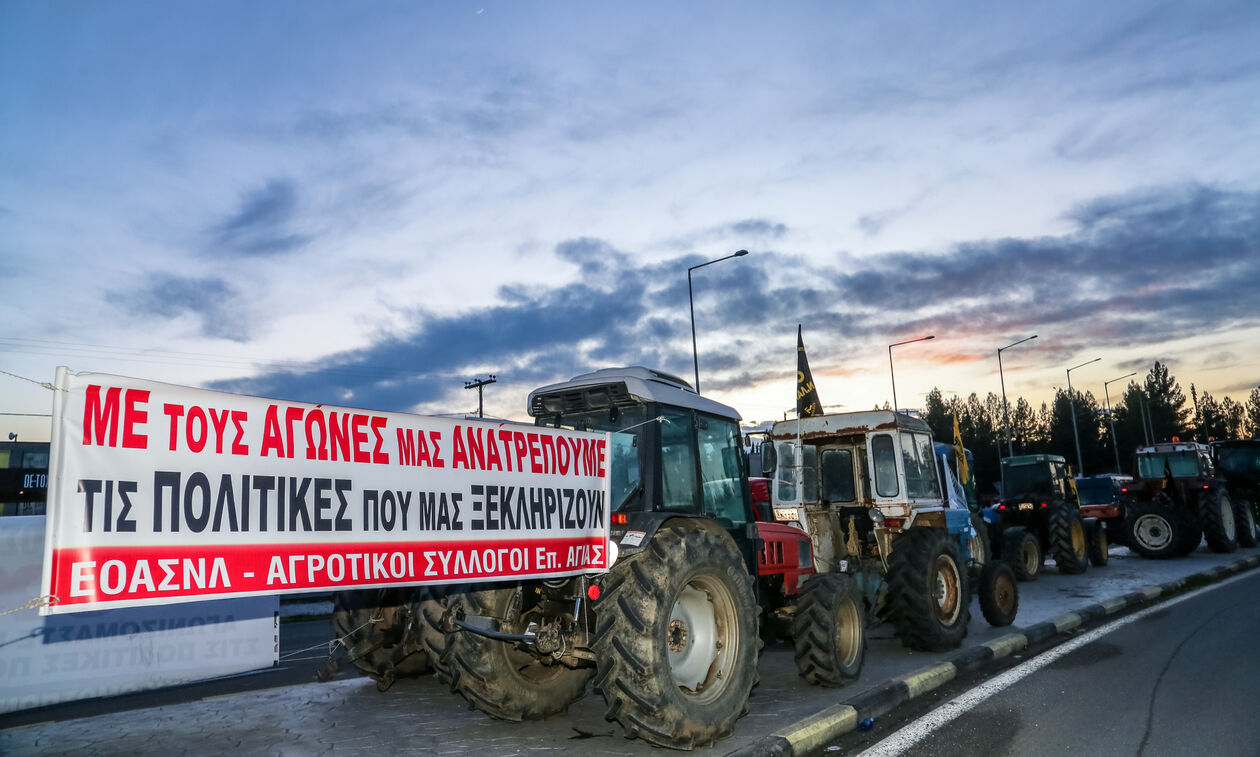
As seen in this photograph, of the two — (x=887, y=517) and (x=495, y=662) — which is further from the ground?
(x=887, y=517)

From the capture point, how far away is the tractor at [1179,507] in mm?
20281

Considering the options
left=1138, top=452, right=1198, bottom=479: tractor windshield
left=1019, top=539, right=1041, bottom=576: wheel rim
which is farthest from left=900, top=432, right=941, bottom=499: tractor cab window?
left=1138, top=452, right=1198, bottom=479: tractor windshield

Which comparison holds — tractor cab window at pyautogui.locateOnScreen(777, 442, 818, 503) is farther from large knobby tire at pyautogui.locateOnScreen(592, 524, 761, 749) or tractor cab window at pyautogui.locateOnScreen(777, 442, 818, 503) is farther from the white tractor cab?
large knobby tire at pyautogui.locateOnScreen(592, 524, 761, 749)

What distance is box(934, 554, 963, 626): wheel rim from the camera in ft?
31.7

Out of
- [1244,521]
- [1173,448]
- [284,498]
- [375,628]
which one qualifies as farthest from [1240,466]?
[284,498]

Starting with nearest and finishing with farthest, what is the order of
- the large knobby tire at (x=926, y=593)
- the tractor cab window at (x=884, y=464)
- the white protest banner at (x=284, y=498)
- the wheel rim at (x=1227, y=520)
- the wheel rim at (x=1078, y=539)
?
the white protest banner at (x=284, y=498)
the large knobby tire at (x=926, y=593)
the tractor cab window at (x=884, y=464)
the wheel rim at (x=1078, y=539)
the wheel rim at (x=1227, y=520)

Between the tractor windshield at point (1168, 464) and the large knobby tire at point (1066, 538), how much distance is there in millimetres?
5991

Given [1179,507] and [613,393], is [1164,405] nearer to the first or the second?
[1179,507]

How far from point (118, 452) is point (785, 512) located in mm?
7461

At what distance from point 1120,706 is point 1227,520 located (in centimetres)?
1823

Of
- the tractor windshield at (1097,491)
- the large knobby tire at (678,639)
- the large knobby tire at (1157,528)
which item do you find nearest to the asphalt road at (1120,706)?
the large knobby tire at (678,639)

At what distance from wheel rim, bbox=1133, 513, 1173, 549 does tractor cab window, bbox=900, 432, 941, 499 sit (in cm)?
1309

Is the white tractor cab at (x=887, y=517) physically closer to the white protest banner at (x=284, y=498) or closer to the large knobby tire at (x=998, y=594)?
the large knobby tire at (x=998, y=594)

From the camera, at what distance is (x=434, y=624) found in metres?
6.60
